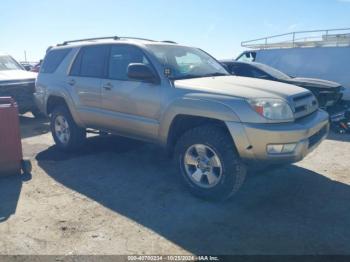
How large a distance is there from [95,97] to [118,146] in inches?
58.6

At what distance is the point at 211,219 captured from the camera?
363 cm

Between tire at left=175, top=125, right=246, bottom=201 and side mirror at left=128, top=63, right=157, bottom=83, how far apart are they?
0.87 meters

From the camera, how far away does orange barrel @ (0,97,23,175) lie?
4797mm

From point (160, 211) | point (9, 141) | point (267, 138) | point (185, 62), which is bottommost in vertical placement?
point (160, 211)

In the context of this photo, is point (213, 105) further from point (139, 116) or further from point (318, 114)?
point (318, 114)

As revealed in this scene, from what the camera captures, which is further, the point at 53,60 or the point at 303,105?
the point at 53,60

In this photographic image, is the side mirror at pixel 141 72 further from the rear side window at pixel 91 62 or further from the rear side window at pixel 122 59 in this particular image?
the rear side window at pixel 91 62

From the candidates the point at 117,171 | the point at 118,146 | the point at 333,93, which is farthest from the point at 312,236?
the point at 333,93

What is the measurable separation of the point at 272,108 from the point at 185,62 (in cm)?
164

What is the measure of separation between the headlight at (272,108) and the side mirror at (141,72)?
1366 mm

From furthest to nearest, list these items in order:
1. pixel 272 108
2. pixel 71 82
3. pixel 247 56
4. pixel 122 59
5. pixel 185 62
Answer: pixel 247 56 < pixel 71 82 < pixel 122 59 < pixel 185 62 < pixel 272 108

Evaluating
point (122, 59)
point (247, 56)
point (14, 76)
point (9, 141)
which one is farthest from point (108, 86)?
point (247, 56)

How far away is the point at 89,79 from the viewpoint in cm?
533

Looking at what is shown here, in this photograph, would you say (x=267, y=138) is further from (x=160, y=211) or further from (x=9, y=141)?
(x=9, y=141)
